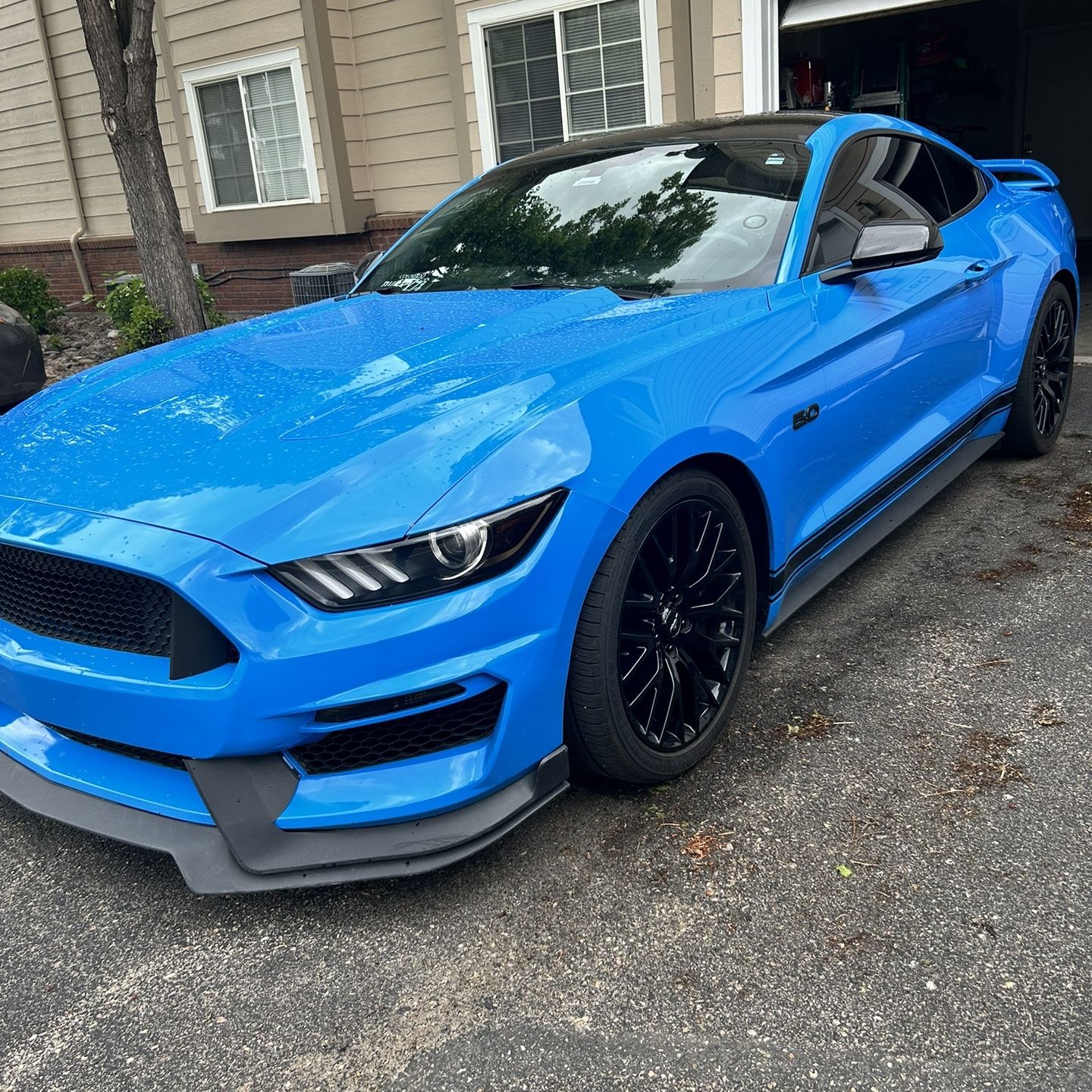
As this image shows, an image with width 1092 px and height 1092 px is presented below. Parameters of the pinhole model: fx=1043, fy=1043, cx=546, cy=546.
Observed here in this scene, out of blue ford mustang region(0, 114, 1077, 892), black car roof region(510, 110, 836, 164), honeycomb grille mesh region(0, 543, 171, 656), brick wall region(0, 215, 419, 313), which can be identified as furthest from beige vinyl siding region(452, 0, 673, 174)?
honeycomb grille mesh region(0, 543, 171, 656)

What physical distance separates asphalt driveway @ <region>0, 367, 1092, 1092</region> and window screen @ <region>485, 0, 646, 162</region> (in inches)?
274

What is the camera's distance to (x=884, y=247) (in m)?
3.04

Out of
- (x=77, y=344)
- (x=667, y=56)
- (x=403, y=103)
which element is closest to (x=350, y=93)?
(x=403, y=103)

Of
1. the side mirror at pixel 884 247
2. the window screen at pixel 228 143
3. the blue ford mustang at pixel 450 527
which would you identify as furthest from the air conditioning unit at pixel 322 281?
the side mirror at pixel 884 247

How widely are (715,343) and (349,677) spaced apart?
1274 millimetres

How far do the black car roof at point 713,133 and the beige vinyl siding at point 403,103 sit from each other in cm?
626

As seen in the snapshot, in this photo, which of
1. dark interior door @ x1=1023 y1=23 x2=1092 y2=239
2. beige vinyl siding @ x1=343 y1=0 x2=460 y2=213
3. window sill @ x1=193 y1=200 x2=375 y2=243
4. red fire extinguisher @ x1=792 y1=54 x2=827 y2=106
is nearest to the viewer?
red fire extinguisher @ x1=792 y1=54 x2=827 y2=106

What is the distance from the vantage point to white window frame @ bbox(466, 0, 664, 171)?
8.15 metres

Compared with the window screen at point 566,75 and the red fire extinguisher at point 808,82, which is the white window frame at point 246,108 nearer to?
the window screen at point 566,75

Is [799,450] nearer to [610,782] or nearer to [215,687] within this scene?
[610,782]

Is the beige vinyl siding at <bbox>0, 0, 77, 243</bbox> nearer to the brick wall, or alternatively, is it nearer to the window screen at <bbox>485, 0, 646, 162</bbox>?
the brick wall

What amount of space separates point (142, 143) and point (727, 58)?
4330mm

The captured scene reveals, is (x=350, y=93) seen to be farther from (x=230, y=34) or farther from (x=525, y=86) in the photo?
(x=525, y=86)

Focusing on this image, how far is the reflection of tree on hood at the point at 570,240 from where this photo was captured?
316 centimetres
